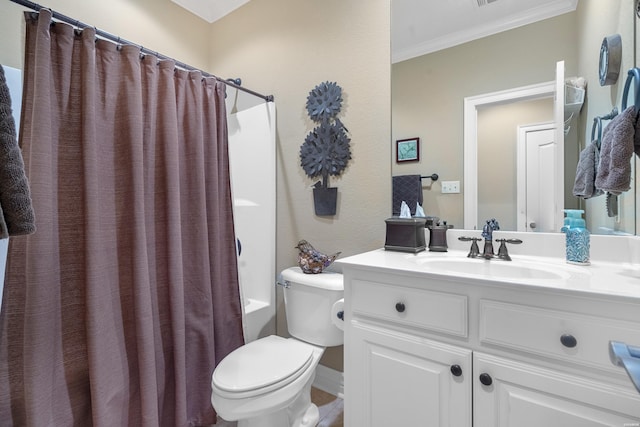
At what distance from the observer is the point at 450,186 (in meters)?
1.46

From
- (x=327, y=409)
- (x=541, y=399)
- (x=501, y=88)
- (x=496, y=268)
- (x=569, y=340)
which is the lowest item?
(x=327, y=409)

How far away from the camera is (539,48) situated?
4.14ft

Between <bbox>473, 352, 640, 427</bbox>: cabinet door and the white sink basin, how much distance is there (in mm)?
267

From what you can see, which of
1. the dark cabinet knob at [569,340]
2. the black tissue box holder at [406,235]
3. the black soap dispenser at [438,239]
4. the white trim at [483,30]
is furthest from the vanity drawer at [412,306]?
the white trim at [483,30]

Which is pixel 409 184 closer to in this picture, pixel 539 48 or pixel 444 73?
pixel 444 73

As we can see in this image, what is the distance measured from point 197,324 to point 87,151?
915 mm

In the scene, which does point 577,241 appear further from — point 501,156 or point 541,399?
point 541,399

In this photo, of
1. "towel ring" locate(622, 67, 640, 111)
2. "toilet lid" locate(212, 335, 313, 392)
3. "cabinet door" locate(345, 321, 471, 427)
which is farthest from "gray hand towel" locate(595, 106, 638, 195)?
"toilet lid" locate(212, 335, 313, 392)

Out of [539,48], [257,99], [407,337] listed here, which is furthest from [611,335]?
[257,99]

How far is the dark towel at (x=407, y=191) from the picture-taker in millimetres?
1528

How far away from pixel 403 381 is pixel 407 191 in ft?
2.93

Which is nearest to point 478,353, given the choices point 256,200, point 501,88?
point 501,88

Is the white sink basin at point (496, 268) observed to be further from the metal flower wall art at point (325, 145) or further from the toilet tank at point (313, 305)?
the metal flower wall art at point (325, 145)

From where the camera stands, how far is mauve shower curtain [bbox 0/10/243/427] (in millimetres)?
1048
